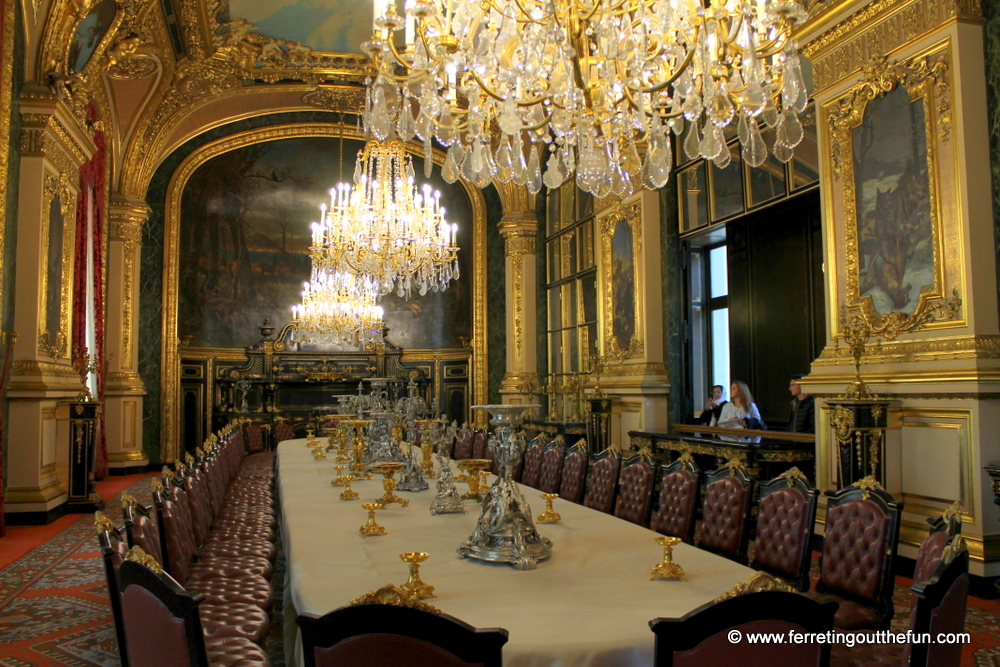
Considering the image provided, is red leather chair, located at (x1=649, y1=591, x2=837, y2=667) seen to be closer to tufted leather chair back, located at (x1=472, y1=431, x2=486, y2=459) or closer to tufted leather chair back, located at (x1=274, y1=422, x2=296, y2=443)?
tufted leather chair back, located at (x1=472, y1=431, x2=486, y2=459)

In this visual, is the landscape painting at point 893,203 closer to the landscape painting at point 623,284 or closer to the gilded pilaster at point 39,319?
the landscape painting at point 623,284

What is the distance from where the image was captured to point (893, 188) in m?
5.20

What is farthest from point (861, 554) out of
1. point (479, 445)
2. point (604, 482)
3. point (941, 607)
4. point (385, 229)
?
point (385, 229)

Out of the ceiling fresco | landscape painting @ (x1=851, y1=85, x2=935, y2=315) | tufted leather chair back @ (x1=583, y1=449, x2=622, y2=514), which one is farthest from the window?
tufted leather chair back @ (x1=583, y1=449, x2=622, y2=514)

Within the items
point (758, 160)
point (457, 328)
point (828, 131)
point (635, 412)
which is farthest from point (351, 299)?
point (758, 160)

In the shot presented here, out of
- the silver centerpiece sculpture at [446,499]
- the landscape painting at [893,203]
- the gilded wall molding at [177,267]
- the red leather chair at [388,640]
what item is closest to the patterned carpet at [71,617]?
the silver centerpiece sculpture at [446,499]

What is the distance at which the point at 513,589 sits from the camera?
231 centimetres

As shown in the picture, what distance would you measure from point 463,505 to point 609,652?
196 centimetres

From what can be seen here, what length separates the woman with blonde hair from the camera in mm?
7695

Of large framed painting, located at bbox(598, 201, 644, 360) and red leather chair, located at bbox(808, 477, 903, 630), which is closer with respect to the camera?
red leather chair, located at bbox(808, 477, 903, 630)

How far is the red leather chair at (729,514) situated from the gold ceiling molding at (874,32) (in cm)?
348

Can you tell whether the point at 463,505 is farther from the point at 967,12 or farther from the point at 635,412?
the point at 635,412

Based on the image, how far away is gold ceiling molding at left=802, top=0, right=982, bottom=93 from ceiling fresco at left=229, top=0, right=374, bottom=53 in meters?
6.12

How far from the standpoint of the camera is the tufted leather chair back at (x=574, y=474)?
5020 mm
